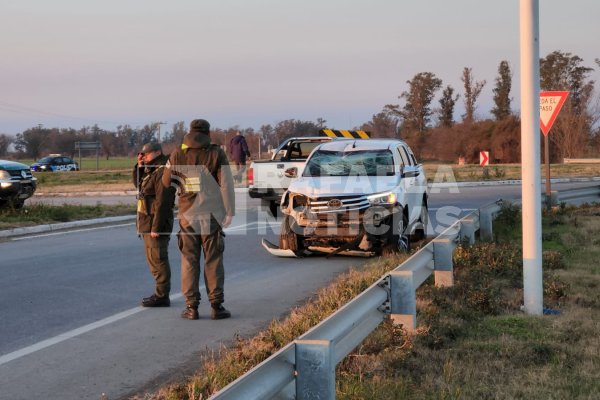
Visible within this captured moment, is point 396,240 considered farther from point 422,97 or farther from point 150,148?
point 422,97

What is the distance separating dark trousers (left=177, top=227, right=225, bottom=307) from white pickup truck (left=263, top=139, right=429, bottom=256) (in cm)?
351

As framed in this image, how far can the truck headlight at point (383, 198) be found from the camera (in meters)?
11.1

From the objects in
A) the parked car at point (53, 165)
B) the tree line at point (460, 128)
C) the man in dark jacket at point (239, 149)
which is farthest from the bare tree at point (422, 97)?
the man in dark jacket at point (239, 149)

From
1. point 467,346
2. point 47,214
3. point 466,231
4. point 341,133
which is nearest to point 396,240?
point 466,231

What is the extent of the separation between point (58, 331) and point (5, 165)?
11616mm

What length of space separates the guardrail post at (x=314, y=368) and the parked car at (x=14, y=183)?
15155mm

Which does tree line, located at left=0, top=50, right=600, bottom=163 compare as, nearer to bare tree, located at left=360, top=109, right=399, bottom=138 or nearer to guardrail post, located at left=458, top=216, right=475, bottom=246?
bare tree, located at left=360, top=109, right=399, bottom=138

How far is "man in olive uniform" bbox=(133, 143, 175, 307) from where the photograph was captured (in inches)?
322

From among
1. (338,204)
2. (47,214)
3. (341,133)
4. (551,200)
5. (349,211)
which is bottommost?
(551,200)

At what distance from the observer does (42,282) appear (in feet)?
32.1

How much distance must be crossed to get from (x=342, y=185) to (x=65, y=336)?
216 inches

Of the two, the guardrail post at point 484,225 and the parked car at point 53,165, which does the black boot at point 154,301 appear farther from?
the parked car at point 53,165

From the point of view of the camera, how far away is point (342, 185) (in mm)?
11461

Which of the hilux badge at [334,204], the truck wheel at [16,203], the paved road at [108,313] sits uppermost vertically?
the hilux badge at [334,204]
